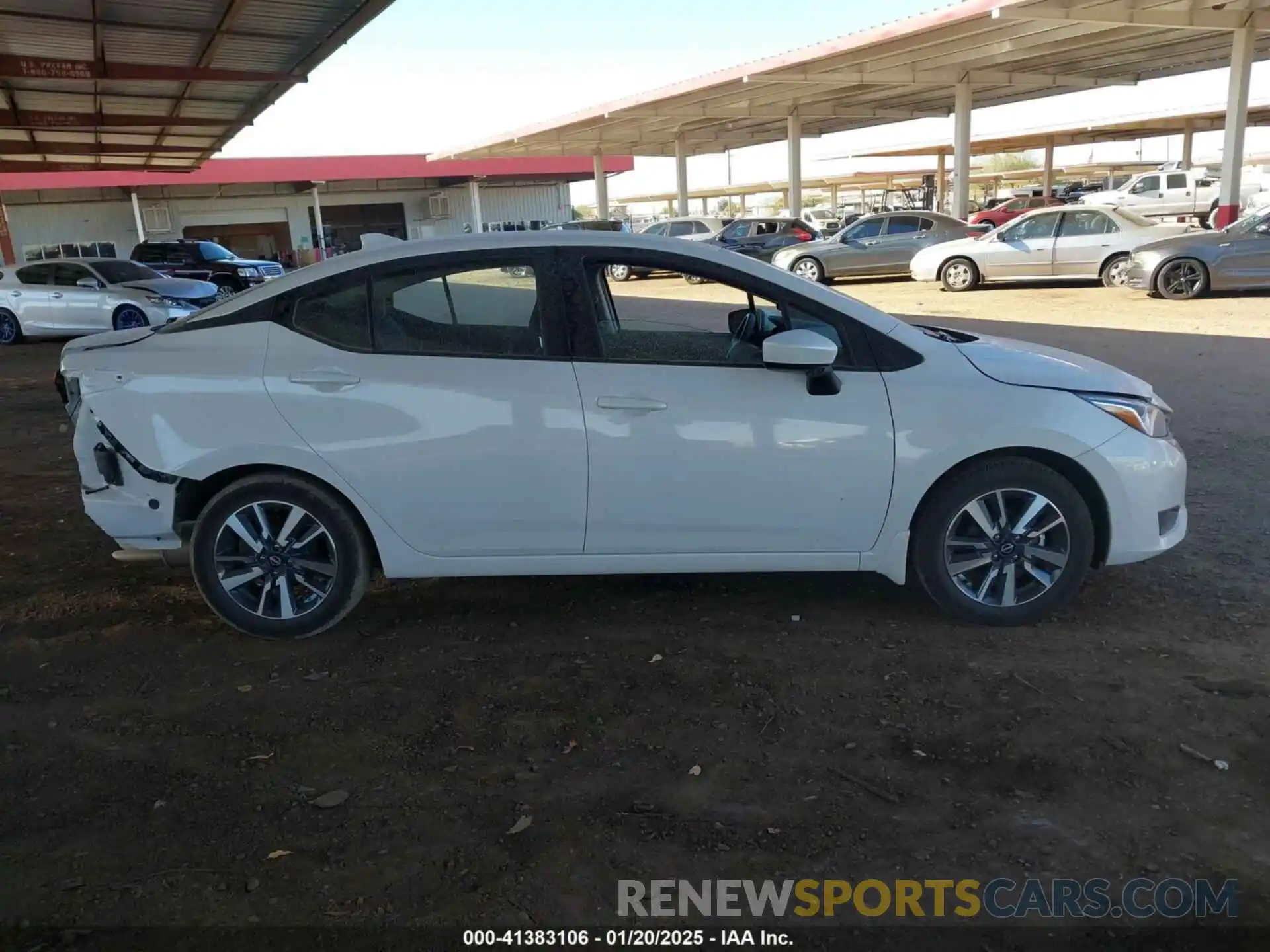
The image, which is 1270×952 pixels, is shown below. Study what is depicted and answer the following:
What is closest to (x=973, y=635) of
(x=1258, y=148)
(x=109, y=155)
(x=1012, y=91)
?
(x=109, y=155)

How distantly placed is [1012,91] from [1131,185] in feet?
26.0

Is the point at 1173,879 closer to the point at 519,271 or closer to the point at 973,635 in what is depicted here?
the point at 973,635

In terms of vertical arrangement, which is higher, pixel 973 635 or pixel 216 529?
pixel 216 529

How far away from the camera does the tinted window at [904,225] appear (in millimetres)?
22031

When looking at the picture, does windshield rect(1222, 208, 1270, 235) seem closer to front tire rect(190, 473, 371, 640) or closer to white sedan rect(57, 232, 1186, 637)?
white sedan rect(57, 232, 1186, 637)

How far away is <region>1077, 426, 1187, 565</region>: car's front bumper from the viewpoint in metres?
4.00

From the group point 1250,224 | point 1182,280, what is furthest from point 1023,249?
point 1250,224

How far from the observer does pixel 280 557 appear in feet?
13.7

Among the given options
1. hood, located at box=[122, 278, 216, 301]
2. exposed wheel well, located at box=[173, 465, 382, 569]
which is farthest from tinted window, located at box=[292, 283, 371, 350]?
hood, located at box=[122, 278, 216, 301]

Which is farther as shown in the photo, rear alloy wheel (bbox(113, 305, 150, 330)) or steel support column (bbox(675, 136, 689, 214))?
steel support column (bbox(675, 136, 689, 214))

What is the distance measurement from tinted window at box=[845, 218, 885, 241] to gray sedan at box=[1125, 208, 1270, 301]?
7109 mm

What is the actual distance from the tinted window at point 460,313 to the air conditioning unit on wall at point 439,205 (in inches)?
1804

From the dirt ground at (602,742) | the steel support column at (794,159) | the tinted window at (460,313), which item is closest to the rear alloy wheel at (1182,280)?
the dirt ground at (602,742)

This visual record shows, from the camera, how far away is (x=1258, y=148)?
67.4m
